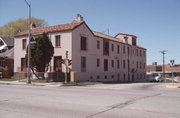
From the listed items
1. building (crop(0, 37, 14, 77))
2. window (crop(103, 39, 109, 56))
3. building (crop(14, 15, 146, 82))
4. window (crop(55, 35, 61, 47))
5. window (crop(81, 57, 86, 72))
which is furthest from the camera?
window (crop(103, 39, 109, 56))

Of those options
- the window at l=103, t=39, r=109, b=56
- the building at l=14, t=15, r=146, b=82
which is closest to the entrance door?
the building at l=14, t=15, r=146, b=82

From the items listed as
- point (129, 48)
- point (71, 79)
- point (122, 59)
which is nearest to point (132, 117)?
point (71, 79)

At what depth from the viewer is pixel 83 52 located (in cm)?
3622

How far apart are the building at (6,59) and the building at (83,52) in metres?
1.46

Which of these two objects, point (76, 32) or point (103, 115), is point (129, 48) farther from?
point (103, 115)

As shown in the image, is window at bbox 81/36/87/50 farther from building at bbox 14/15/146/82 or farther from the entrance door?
the entrance door

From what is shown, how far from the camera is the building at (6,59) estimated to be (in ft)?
120

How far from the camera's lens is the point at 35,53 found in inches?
1248

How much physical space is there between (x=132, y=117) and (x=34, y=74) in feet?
85.0

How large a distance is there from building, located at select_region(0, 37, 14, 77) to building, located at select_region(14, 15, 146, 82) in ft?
4.79

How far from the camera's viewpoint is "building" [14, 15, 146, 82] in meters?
34.4

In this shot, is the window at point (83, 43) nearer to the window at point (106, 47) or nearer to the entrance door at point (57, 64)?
the entrance door at point (57, 64)

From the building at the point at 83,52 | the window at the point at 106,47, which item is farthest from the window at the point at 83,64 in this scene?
the window at the point at 106,47

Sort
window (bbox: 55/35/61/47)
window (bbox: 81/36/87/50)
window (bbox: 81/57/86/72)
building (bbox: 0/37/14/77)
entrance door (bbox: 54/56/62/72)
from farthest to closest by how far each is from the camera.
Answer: building (bbox: 0/37/14/77) → window (bbox: 81/36/87/50) → window (bbox: 81/57/86/72) → window (bbox: 55/35/61/47) → entrance door (bbox: 54/56/62/72)
